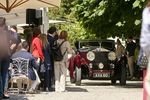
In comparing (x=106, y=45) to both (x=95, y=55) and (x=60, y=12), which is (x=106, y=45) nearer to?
(x=95, y=55)

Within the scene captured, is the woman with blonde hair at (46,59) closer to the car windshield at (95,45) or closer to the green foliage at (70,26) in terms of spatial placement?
the car windshield at (95,45)

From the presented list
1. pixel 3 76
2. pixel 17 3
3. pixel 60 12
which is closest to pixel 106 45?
pixel 17 3

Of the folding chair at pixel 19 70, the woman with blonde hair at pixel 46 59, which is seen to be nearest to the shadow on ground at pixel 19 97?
the folding chair at pixel 19 70

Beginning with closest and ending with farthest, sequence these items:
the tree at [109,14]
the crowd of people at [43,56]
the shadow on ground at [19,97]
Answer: the shadow on ground at [19,97] → the crowd of people at [43,56] → the tree at [109,14]

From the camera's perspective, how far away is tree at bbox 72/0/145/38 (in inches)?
720

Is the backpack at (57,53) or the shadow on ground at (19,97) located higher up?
the backpack at (57,53)

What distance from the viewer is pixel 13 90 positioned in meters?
16.0

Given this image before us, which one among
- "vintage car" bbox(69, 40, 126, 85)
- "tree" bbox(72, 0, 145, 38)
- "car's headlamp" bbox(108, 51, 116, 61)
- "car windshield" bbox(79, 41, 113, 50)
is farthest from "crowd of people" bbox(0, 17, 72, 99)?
"car windshield" bbox(79, 41, 113, 50)

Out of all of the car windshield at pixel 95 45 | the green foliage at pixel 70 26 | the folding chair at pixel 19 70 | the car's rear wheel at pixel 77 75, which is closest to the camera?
the folding chair at pixel 19 70

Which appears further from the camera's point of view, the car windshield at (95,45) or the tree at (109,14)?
the car windshield at (95,45)

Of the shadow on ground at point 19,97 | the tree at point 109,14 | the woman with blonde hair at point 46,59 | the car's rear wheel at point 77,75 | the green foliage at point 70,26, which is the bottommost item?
the shadow on ground at point 19,97

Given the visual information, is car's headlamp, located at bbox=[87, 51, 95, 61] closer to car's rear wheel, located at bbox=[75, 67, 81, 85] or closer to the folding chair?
car's rear wheel, located at bbox=[75, 67, 81, 85]

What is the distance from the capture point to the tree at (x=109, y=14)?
18297mm

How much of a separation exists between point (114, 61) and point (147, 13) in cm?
1420
